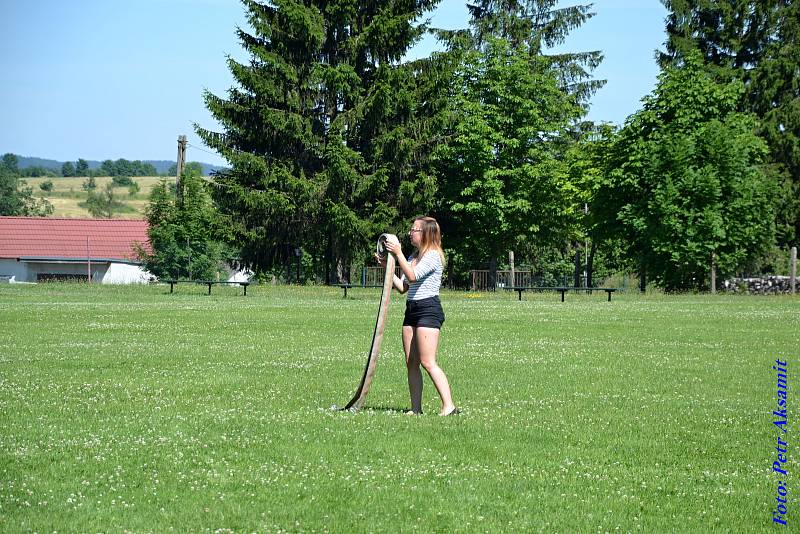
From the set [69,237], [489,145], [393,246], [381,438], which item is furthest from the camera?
[69,237]

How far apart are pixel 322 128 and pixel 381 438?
49624 millimetres

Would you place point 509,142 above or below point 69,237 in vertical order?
above

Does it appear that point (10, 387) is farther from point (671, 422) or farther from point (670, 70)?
point (670, 70)

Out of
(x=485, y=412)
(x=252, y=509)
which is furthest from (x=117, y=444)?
(x=485, y=412)

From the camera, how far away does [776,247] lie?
67562 mm

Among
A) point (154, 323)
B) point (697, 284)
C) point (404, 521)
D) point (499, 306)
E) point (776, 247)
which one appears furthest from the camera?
point (776, 247)

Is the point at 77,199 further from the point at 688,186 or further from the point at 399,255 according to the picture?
the point at 399,255

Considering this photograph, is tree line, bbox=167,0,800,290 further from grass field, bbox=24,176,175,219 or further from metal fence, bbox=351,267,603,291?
grass field, bbox=24,176,175,219

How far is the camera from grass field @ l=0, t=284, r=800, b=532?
6953mm

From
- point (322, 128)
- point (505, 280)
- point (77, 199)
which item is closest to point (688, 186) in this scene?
point (505, 280)

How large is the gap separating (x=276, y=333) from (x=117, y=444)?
14.3 m

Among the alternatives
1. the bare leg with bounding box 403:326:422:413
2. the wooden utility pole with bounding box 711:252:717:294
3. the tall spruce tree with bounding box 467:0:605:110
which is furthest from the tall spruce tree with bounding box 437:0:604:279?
the bare leg with bounding box 403:326:422:413

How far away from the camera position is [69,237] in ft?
287

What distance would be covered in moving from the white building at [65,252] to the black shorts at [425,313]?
3005 inches
